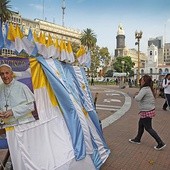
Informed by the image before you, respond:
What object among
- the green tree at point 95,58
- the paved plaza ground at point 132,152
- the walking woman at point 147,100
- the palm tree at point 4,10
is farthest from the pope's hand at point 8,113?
the green tree at point 95,58

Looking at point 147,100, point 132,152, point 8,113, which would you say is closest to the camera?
point 8,113

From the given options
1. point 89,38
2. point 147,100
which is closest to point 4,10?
point 147,100

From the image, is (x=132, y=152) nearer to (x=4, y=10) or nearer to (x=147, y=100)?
(x=147, y=100)

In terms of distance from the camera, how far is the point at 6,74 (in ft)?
11.8

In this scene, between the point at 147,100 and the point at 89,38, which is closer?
the point at 147,100

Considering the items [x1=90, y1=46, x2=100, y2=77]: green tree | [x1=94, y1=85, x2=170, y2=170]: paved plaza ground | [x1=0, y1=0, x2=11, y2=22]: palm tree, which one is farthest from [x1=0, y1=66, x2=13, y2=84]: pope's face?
[x1=90, y1=46, x2=100, y2=77]: green tree

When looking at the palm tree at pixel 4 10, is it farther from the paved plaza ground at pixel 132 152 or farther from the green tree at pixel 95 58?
the green tree at pixel 95 58

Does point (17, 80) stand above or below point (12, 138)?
above

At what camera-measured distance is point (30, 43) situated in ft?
12.8

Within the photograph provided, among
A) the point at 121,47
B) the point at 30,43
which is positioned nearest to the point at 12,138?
the point at 30,43

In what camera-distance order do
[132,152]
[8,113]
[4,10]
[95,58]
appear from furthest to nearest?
[95,58] < [4,10] < [132,152] < [8,113]

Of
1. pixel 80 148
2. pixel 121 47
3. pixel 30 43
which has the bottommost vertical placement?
pixel 80 148

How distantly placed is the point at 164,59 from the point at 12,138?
504 feet

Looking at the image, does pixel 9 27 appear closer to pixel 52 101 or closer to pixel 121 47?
pixel 52 101
